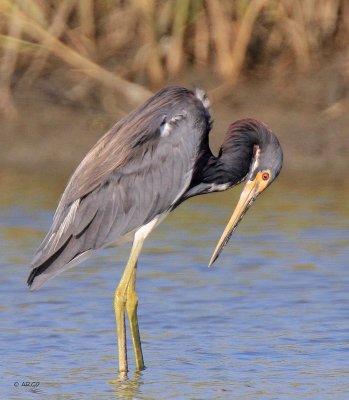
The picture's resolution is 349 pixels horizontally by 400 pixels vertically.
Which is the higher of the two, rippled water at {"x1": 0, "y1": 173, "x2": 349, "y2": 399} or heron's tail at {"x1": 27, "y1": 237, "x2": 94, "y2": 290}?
heron's tail at {"x1": 27, "y1": 237, "x2": 94, "y2": 290}

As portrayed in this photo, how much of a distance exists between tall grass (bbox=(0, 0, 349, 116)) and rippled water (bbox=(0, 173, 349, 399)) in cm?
171

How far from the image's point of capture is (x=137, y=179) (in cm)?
736

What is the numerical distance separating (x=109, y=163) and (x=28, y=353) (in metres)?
1.03

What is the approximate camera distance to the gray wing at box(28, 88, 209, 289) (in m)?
7.25

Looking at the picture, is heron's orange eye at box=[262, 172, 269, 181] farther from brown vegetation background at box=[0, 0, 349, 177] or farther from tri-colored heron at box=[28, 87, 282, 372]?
brown vegetation background at box=[0, 0, 349, 177]

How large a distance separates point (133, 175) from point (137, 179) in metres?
0.03

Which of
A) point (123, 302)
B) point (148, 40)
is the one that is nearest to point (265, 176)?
point (123, 302)

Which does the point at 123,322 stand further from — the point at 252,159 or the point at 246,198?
the point at 252,159

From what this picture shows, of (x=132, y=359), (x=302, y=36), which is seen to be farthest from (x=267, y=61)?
(x=132, y=359)

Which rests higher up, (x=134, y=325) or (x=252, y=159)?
(x=252, y=159)

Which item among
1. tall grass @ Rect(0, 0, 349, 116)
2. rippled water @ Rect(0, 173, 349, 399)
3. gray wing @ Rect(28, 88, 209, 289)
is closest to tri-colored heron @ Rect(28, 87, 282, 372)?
gray wing @ Rect(28, 88, 209, 289)

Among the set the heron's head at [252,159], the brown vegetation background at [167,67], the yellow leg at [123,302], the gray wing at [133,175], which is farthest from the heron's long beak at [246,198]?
the brown vegetation background at [167,67]

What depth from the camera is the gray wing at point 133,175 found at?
7.25 meters

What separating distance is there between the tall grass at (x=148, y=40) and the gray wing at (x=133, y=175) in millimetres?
5430
